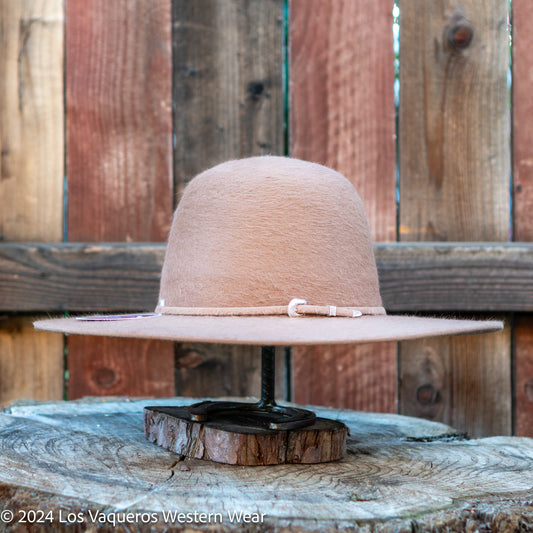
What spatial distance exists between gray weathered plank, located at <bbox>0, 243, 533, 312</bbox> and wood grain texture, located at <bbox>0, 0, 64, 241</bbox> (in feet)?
0.41

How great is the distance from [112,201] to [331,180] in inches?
35.5

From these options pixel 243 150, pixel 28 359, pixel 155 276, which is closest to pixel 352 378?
pixel 155 276

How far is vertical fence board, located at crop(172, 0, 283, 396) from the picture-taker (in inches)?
76.6

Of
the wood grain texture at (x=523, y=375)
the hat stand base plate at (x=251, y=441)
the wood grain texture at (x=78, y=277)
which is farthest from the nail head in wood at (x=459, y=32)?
the hat stand base plate at (x=251, y=441)

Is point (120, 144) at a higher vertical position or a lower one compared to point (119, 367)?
higher

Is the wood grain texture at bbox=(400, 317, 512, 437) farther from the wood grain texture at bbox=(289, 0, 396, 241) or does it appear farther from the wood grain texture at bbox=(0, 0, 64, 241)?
the wood grain texture at bbox=(0, 0, 64, 241)

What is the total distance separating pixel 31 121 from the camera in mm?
1940

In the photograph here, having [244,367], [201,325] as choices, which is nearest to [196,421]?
[201,325]

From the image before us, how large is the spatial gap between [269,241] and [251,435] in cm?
34

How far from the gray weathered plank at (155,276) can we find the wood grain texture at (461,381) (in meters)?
0.15

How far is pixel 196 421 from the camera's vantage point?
1.20m

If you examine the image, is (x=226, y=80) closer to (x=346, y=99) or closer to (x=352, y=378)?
(x=346, y=99)

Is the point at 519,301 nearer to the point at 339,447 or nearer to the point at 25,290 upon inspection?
the point at 339,447

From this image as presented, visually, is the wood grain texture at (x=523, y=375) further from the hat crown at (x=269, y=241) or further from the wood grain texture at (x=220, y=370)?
the hat crown at (x=269, y=241)
